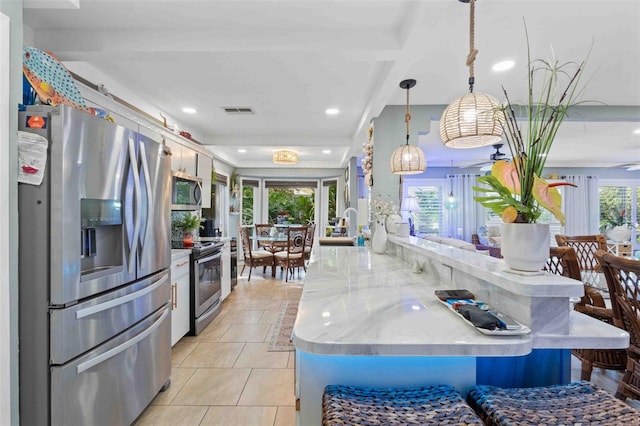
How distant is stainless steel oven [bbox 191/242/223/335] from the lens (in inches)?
126

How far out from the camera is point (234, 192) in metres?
7.54

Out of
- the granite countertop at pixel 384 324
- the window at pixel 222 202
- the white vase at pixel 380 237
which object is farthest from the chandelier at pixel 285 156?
the granite countertop at pixel 384 324

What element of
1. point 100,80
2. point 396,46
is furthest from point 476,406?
point 100,80

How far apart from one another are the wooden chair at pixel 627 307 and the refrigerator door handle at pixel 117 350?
2681 millimetres

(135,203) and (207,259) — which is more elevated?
(135,203)

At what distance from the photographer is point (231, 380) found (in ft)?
7.81

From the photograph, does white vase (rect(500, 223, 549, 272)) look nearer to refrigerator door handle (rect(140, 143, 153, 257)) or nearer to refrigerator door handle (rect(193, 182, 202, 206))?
refrigerator door handle (rect(140, 143, 153, 257))

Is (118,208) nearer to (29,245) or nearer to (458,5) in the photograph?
(29,245)

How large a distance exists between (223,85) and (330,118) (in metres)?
1.52

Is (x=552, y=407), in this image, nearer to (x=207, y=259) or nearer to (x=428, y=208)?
(x=207, y=259)

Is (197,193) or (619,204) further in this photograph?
(619,204)

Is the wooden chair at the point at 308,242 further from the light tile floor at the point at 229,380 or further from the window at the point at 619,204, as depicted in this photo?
the window at the point at 619,204

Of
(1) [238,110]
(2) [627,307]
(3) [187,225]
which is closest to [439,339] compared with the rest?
(2) [627,307]

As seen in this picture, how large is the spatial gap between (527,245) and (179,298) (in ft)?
9.44
